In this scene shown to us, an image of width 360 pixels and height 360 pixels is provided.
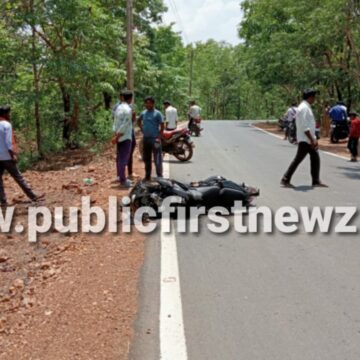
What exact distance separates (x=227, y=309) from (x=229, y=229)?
2.58m

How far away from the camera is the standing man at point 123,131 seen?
9.30m

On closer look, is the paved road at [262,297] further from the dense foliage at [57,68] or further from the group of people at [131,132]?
the dense foliage at [57,68]

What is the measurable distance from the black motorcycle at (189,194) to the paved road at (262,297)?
0.55 meters

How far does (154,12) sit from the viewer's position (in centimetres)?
2825

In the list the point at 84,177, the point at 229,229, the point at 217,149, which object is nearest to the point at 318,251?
the point at 229,229

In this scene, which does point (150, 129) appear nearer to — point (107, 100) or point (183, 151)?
point (183, 151)

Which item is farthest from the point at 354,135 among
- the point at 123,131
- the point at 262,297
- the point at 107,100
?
the point at 107,100

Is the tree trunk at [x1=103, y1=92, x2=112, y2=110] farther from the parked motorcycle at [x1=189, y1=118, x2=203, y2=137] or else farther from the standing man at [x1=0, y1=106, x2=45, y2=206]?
the standing man at [x1=0, y1=106, x2=45, y2=206]

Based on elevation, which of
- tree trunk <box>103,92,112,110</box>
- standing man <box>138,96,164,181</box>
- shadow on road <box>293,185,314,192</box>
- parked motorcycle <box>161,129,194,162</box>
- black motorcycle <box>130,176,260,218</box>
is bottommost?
shadow on road <box>293,185,314,192</box>

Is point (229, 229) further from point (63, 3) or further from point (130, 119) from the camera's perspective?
point (63, 3)

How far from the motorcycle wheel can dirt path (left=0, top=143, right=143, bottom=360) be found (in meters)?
7.00

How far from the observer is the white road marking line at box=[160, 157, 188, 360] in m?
3.50

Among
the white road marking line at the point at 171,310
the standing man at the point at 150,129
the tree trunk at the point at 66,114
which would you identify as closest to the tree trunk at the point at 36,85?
the tree trunk at the point at 66,114

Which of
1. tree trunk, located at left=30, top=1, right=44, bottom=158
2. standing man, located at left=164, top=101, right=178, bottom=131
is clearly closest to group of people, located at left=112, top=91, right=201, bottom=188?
standing man, located at left=164, top=101, right=178, bottom=131
